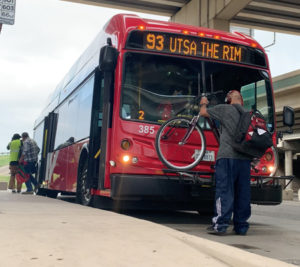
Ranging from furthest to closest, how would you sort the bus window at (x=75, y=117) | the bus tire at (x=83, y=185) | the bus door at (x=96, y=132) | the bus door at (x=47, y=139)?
the bus door at (x=47, y=139) → the bus window at (x=75, y=117) → the bus tire at (x=83, y=185) → the bus door at (x=96, y=132)

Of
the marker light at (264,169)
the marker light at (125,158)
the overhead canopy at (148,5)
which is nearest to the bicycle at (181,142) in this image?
the marker light at (125,158)

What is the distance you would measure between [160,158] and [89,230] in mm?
2824

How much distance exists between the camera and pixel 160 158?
24.5ft

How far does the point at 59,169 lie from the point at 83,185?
2860mm

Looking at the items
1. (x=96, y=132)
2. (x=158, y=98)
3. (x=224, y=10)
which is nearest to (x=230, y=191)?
(x=158, y=98)

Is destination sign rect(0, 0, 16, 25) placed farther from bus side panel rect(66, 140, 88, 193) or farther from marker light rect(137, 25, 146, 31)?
bus side panel rect(66, 140, 88, 193)

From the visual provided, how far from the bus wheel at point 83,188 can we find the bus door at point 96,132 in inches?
18.5

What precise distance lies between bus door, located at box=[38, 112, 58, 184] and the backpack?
8.68 meters

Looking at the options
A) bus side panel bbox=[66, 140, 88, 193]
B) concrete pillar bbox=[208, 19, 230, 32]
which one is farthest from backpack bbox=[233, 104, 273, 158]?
concrete pillar bbox=[208, 19, 230, 32]

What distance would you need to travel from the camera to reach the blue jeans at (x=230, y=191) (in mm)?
6180

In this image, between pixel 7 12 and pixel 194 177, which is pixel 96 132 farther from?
pixel 7 12

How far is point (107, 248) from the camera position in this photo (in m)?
3.89

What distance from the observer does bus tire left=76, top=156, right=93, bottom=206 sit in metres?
9.45

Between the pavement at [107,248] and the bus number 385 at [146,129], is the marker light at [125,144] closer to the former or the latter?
the bus number 385 at [146,129]
